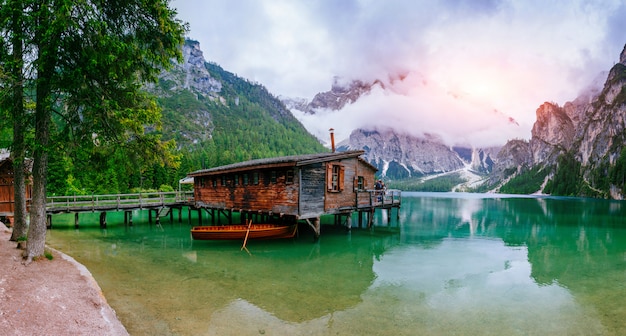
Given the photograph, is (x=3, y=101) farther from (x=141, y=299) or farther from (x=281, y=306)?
(x=281, y=306)

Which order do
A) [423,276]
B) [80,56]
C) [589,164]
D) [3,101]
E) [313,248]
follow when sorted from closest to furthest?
[3,101], [80,56], [423,276], [313,248], [589,164]

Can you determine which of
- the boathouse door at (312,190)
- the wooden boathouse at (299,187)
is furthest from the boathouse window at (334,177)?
the boathouse door at (312,190)

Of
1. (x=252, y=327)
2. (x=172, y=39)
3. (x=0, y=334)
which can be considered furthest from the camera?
(x=172, y=39)

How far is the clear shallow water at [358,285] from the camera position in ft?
34.0

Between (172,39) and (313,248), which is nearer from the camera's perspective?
(172,39)

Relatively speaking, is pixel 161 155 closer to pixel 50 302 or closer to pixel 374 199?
pixel 50 302

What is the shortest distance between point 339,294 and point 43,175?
1187 cm

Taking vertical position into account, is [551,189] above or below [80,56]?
below

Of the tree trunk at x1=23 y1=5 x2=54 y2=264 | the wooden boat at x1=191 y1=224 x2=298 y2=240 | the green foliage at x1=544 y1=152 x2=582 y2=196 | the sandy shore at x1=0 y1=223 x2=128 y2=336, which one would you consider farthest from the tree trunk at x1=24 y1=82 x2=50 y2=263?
the green foliage at x1=544 y1=152 x2=582 y2=196

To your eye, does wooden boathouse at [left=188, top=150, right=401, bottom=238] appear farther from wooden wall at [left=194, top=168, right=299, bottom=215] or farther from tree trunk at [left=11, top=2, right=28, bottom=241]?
tree trunk at [left=11, top=2, right=28, bottom=241]

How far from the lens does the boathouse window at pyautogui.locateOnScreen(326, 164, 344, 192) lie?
26.2m

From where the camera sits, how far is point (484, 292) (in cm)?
1409

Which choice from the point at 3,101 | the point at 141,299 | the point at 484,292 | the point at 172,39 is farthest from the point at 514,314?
the point at 3,101

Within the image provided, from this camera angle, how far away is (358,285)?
48.0ft
